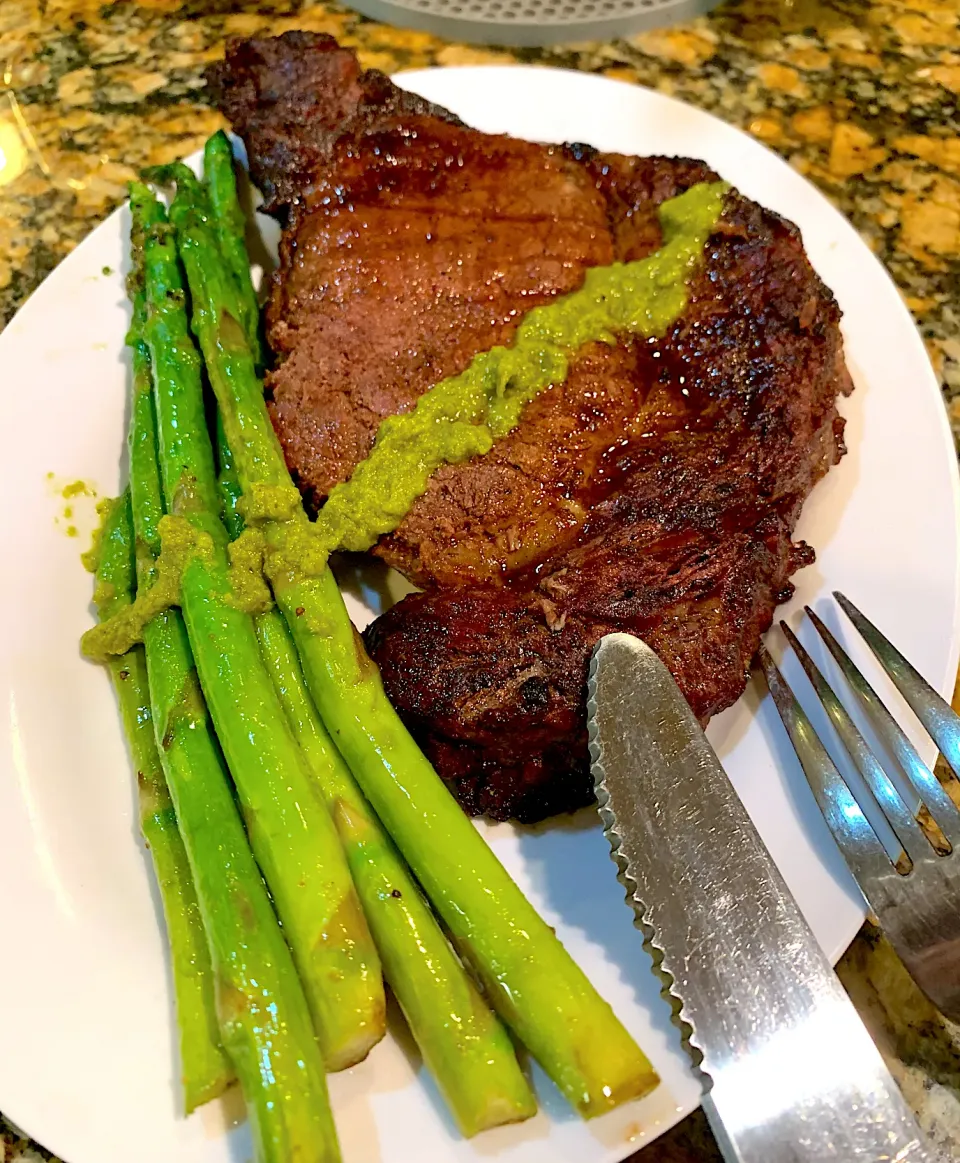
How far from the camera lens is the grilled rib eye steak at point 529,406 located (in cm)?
224

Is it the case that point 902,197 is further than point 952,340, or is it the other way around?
point 902,197

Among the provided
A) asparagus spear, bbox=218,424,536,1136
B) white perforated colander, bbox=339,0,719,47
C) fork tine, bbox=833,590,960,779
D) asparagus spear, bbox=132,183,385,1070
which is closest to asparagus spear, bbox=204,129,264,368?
asparagus spear, bbox=132,183,385,1070

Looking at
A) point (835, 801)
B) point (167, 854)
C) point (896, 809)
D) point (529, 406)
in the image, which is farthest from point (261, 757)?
point (896, 809)

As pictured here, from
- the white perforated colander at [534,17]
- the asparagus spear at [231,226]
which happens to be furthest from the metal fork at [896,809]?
the white perforated colander at [534,17]

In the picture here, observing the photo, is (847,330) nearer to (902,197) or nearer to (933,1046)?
(902,197)

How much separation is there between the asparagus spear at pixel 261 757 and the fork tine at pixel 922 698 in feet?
4.43

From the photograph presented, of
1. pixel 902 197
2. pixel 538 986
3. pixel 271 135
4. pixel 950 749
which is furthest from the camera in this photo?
pixel 902 197

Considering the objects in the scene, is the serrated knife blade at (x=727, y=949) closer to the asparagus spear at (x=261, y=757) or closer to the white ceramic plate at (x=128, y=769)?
the white ceramic plate at (x=128, y=769)

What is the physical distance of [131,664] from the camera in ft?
8.18

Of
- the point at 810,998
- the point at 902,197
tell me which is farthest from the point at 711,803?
the point at 902,197

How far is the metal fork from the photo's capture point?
1867 millimetres

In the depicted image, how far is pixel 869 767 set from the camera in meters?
2.08

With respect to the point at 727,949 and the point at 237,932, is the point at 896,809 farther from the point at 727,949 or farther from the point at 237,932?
the point at 237,932

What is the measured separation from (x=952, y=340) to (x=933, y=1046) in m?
2.41
